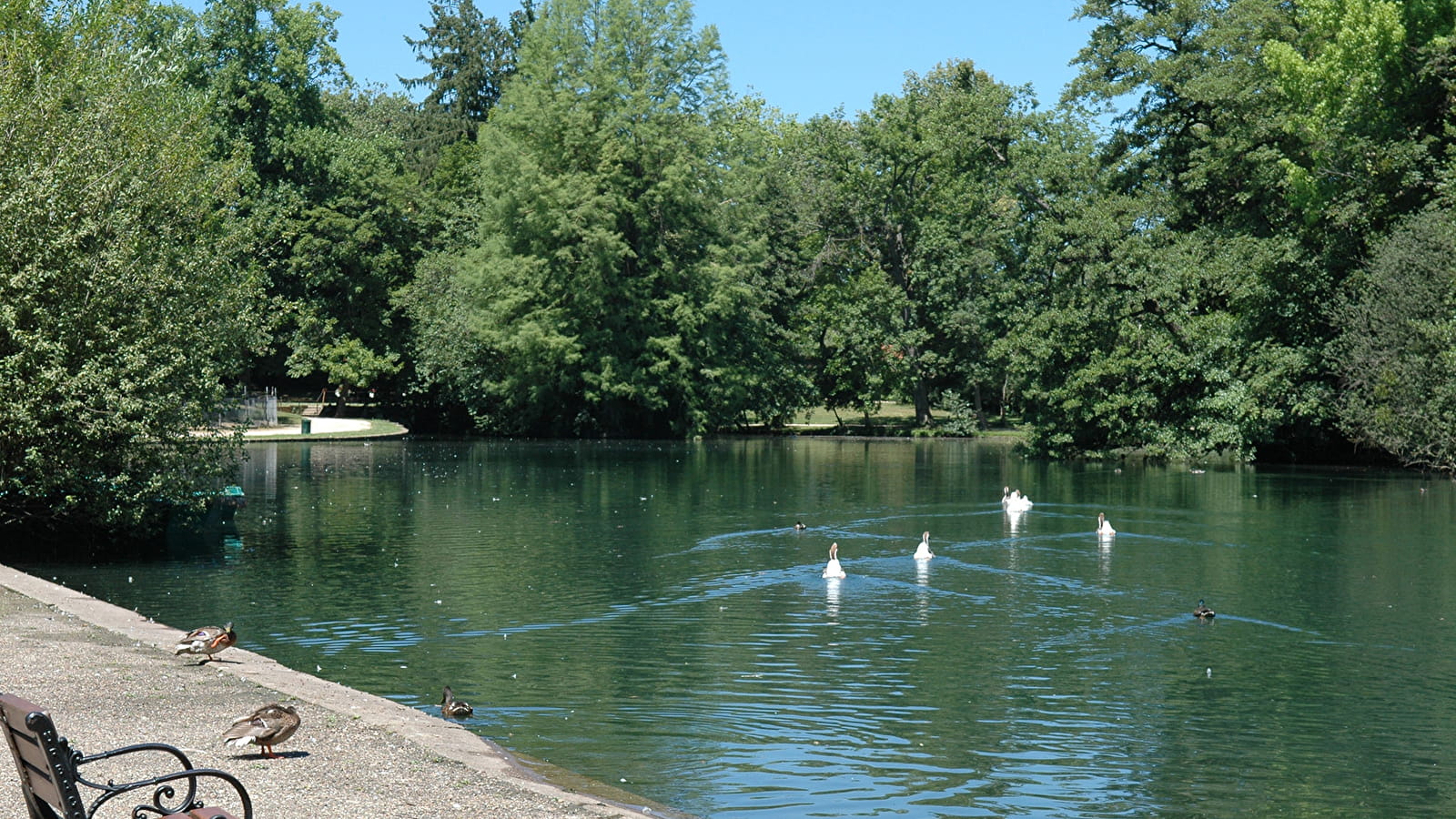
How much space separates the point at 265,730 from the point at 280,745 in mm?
512

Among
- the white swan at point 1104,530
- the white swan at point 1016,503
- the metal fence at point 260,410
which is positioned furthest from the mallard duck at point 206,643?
the metal fence at point 260,410

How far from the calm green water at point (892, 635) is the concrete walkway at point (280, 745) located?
6.10 feet

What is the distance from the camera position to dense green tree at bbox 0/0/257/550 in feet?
A: 83.6

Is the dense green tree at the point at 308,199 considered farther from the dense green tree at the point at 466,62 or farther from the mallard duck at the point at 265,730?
the mallard duck at the point at 265,730

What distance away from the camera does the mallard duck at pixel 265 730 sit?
430 inches

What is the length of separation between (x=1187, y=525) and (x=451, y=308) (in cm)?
4905

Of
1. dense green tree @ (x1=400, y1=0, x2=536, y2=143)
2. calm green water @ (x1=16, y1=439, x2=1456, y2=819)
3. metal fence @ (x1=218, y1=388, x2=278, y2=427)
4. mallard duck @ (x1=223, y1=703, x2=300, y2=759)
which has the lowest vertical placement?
calm green water @ (x1=16, y1=439, x2=1456, y2=819)

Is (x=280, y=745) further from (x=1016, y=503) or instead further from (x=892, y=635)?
(x=1016, y=503)

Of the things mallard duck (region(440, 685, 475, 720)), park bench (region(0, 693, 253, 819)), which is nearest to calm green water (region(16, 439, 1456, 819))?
mallard duck (region(440, 685, 475, 720))

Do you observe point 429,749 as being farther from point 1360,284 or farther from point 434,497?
point 1360,284

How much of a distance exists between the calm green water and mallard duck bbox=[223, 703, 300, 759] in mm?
3281

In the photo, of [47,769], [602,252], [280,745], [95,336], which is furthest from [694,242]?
[47,769]

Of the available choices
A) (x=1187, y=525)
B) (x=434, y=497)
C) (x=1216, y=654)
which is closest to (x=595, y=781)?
(x=1216, y=654)

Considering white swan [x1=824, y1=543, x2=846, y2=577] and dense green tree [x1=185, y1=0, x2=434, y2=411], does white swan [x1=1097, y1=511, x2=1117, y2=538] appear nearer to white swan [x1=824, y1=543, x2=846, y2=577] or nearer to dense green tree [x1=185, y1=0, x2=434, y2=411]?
white swan [x1=824, y1=543, x2=846, y2=577]
